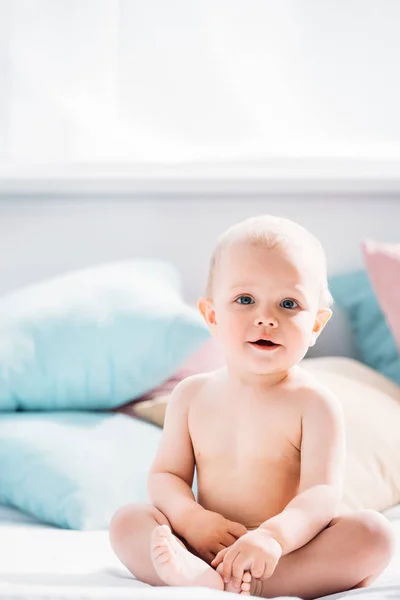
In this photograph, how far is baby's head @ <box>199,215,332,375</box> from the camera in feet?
2.96

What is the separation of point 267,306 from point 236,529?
0.23 m

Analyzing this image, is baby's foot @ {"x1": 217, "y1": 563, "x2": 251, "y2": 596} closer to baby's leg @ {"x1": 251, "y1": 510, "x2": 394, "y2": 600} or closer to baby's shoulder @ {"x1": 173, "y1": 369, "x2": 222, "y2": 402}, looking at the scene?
baby's leg @ {"x1": 251, "y1": 510, "x2": 394, "y2": 600}

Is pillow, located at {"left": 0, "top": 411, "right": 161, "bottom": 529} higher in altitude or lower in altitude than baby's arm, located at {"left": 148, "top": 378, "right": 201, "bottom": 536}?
lower

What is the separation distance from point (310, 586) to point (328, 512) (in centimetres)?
7

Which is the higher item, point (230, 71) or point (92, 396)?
point (230, 71)

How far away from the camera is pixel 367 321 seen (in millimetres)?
1756

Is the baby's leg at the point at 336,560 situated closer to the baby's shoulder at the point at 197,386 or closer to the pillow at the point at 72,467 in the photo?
the baby's shoulder at the point at 197,386

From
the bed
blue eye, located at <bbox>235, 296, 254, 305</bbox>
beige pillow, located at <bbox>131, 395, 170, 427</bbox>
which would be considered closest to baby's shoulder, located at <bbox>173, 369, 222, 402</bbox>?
blue eye, located at <bbox>235, 296, 254, 305</bbox>

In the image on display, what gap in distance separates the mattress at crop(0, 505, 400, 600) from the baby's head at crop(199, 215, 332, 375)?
0.25 m

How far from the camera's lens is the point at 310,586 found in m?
0.86

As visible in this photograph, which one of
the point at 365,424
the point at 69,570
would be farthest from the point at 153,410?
the point at 69,570

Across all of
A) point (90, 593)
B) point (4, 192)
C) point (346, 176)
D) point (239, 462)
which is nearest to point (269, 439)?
point (239, 462)

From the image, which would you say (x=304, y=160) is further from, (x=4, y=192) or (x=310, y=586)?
(x=310, y=586)

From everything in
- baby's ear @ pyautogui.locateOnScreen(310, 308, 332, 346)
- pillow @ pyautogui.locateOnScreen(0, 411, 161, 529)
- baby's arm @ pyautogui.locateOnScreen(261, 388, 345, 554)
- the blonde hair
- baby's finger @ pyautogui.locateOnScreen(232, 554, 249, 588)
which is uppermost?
the blonde hair
